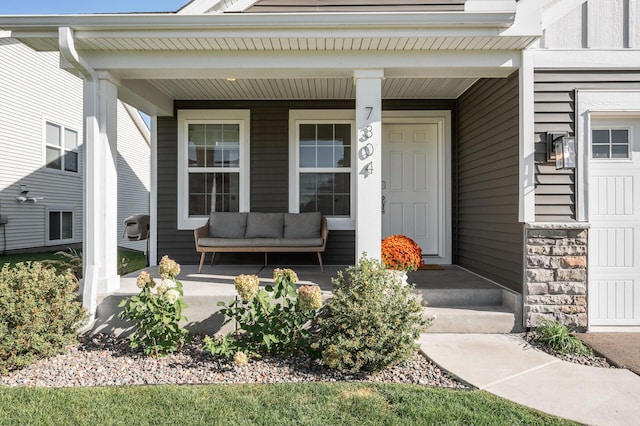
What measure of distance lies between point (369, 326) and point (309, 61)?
2347 millimetres

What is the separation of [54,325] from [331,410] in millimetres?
2266

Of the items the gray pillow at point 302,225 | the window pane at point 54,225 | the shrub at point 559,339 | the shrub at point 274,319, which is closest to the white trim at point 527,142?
the shrub at point 559,339

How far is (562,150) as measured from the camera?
3418 mm

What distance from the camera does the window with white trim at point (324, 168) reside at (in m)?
5.39

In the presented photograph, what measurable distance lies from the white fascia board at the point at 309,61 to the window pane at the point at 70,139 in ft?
24.8

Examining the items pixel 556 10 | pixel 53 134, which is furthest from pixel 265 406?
pixel 53 134

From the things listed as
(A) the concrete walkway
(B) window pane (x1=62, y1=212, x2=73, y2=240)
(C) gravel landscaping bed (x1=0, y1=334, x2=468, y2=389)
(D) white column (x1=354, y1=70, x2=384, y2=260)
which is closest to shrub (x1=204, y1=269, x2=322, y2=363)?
(C) gravel landscaping bed (x1=0, y1=334, x2=468, y2=389)

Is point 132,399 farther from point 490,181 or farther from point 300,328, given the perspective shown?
point 490,181

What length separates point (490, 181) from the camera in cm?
423

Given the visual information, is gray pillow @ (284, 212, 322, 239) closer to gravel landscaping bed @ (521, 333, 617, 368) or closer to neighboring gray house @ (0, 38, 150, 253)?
gravel landscaping bed @ (521, 333, 617, 368)

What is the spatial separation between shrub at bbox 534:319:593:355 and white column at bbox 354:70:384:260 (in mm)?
1510

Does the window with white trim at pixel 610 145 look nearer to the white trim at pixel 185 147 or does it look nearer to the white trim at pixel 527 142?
the white trim at pixel 527 142

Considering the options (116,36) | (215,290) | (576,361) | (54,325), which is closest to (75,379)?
(54,325)

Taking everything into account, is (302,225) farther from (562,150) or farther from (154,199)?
(562,150)
